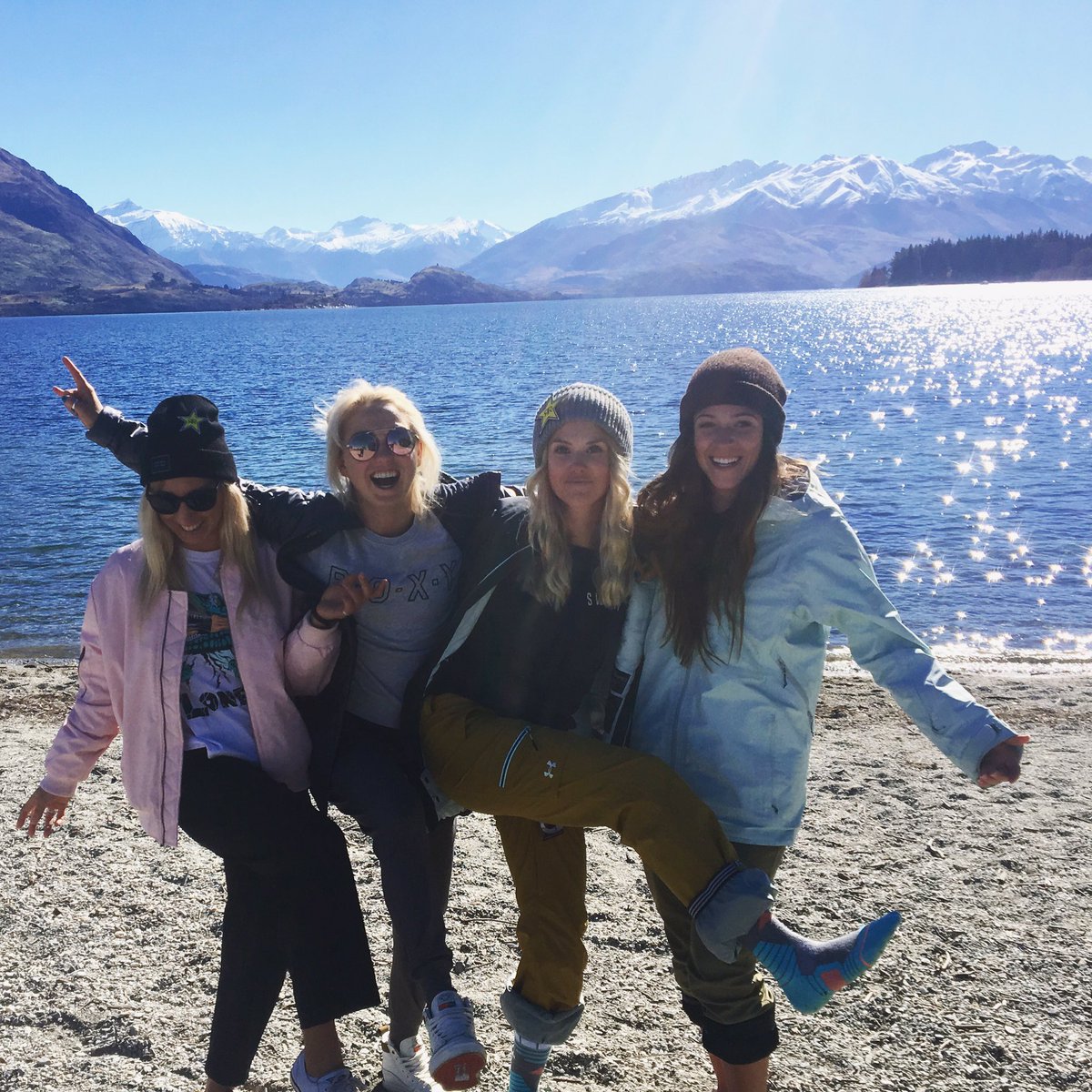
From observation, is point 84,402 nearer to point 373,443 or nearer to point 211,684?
point 373,443

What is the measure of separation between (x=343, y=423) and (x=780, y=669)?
2144 millimetres

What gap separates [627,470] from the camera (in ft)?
12.7

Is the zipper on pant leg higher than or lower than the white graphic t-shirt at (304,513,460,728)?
lower

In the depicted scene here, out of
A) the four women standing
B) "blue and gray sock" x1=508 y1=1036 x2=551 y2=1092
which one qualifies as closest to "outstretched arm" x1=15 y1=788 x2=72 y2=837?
the four women standing

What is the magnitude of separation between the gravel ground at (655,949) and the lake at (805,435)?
717 centimetres

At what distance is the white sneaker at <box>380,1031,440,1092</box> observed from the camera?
154 inches

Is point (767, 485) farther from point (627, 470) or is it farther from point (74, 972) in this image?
point (74, 972)

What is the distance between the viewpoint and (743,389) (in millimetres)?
3438

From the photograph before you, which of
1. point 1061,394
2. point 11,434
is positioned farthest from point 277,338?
point 1061,394

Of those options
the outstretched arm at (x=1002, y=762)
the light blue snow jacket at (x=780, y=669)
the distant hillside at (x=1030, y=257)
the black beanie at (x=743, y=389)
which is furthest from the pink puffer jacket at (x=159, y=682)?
the distant hillside at (x=1030, y=257)

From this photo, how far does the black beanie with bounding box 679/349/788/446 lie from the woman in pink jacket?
152 cm

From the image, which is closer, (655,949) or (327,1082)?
(327,1082)

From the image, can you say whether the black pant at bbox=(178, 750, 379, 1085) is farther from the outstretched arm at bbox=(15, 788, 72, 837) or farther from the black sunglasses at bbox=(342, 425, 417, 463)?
the black sunglasses at bbox=(342, 425, 417, 463)

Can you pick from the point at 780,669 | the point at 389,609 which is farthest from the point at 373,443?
the point at 780,669
